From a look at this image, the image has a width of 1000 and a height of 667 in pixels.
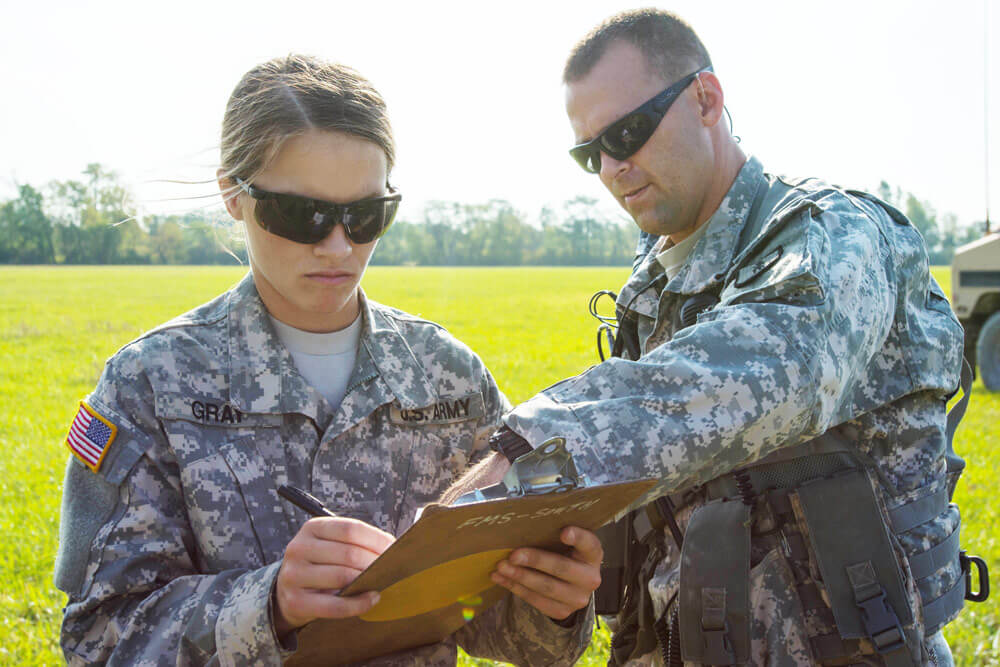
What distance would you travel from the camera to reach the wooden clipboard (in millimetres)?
1349

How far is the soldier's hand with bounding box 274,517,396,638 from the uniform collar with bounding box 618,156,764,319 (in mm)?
1280

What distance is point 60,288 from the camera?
37.1 meters

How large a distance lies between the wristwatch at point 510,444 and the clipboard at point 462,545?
0.07m

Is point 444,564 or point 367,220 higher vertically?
point 367,220

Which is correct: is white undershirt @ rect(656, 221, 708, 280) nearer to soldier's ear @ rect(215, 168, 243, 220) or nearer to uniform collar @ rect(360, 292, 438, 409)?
uniform collar @ rect(360, 292, 438, 409)

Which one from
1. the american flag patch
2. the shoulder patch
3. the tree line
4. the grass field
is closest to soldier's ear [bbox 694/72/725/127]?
the shoulder patch

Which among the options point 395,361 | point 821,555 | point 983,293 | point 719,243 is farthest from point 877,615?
point 983,293

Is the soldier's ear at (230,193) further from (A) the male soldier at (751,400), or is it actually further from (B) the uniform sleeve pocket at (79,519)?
(A) the male soldier at (751,400)

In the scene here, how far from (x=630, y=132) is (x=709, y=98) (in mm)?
352

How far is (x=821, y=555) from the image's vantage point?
2.12 m

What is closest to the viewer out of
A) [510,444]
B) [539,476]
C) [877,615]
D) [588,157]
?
[539,476]

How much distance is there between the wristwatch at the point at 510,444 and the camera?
1534mm

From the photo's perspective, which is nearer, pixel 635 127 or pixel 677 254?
pixel 635 127

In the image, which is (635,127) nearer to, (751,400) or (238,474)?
(751,400)
